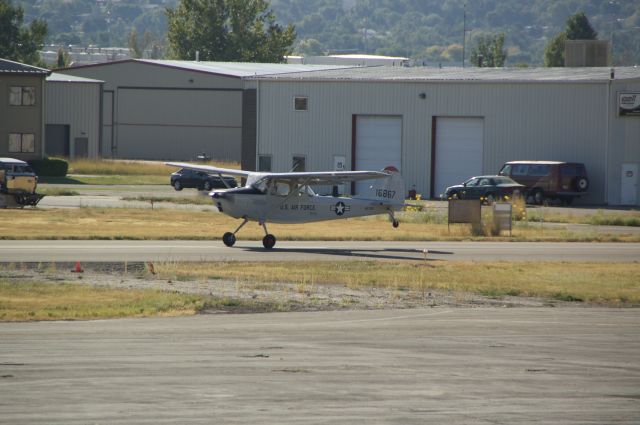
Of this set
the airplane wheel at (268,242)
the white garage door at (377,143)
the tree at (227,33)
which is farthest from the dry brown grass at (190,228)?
the tree at (227,33)

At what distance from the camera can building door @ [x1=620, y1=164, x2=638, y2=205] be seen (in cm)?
5681

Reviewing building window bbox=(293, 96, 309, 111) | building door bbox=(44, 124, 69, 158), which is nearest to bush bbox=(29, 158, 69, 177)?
building window bbox=(293, 96, 309, 111)

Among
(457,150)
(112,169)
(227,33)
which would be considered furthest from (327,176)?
(227,33)

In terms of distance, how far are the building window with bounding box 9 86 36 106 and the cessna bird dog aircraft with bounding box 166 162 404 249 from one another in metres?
42.1

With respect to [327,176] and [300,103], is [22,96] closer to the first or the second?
[300,103]

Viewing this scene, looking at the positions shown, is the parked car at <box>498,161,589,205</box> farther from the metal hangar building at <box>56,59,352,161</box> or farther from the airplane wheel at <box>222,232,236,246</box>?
the metal hangar building at <box>56,59,352,161</box>

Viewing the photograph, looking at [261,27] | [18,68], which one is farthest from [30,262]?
[261,27]

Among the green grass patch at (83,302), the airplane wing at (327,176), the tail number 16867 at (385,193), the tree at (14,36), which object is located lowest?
the green grass patch at (83,302)

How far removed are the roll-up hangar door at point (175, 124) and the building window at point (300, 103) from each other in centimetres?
2996

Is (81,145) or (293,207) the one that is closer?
(293,207)

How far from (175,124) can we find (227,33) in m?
48.4

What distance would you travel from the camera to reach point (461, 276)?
90.0 feet

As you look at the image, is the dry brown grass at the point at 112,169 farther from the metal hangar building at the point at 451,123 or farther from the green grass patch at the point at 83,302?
the green grass patch at the point at 83,302

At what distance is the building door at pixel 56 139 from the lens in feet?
286
